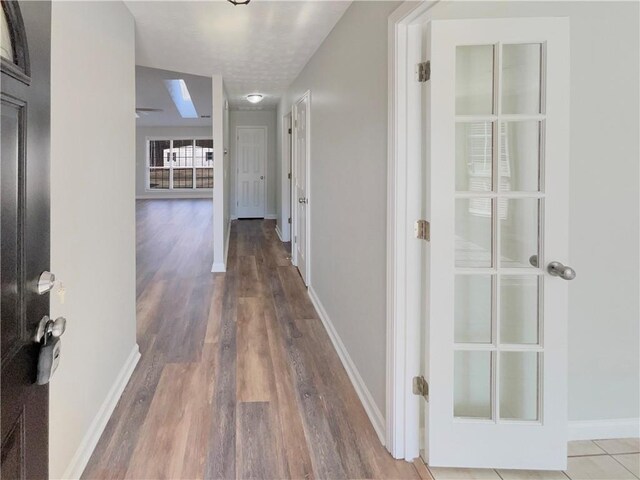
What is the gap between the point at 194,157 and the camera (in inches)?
605

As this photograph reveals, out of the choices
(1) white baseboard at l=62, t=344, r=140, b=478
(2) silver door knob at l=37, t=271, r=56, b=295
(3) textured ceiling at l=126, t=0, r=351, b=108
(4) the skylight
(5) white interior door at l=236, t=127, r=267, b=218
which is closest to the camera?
(2) silver door knob at l=37, t=271, r=56, b=295

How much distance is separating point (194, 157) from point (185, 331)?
42.9 ft

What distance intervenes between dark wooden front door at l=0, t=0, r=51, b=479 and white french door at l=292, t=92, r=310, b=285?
350cm

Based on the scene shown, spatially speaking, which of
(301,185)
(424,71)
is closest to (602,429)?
(424,71)

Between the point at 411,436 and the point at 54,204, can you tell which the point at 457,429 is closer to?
the point at 411,436

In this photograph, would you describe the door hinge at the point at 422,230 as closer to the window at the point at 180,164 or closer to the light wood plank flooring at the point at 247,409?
the light wood plank flooring at the point at 247,409

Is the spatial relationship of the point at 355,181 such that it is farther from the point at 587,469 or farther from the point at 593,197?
the point at 587,469

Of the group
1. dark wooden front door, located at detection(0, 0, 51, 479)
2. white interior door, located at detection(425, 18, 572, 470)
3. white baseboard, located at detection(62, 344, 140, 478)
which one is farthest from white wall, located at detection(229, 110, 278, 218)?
dark wooden front door, located at detection(0, 0, 51, 479)

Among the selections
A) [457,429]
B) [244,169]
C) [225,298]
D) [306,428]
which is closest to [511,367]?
[457,429]

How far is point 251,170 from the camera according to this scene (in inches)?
386

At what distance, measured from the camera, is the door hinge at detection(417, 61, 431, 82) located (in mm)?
1719

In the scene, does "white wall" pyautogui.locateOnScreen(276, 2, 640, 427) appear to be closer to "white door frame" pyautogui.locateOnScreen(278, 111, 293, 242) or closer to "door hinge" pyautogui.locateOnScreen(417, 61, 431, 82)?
"door hinge" pyautogui.locateOnScreen(417, 61, 431, 82)

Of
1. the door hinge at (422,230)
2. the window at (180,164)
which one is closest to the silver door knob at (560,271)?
the door hinge at (422,230)

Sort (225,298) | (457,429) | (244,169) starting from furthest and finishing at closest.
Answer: (244,169) < (225,298) < (457,429)
